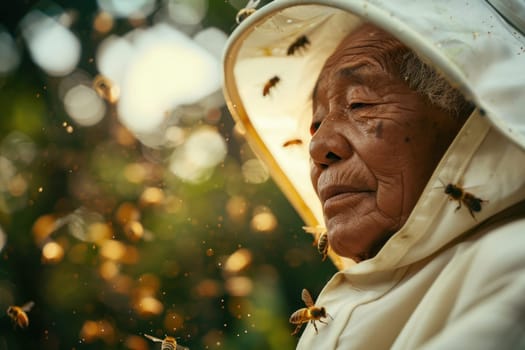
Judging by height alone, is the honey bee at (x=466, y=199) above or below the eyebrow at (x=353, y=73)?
above

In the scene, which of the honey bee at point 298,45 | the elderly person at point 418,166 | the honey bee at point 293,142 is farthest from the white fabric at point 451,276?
the honey bee at point 298,45

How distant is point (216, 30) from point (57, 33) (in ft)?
4.36

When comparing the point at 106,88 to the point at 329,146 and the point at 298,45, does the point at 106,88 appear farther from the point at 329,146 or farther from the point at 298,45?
the point at 329,146

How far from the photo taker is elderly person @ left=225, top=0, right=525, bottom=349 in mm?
1423

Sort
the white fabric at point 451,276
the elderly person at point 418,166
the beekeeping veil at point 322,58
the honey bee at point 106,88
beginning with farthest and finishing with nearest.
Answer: the honey bee at point 106,88, the beekeeping veil at point 322,58, the elderly person at point 418,166, the white fabric at point 451,276

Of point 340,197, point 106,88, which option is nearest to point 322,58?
point 340,197

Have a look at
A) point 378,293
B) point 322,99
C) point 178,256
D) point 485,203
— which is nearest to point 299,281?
point 178,256

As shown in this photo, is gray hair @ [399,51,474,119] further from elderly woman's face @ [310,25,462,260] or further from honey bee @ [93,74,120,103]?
honey bee @ [93,74,120,103]

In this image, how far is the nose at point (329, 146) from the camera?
2.06 metres

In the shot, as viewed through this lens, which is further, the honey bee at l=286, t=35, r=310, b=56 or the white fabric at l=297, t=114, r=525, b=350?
the honey bee at l=286, t=35, r=310, b=56

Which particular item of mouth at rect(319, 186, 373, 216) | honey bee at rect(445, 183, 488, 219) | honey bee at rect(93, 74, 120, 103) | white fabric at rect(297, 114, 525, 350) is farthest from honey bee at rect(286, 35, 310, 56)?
honey bee at rect(93, 74, 120, 103)

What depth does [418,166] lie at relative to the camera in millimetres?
1942

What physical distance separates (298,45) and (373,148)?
838mm

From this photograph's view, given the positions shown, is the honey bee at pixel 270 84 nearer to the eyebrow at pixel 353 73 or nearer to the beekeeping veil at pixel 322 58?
the beekeeping veil at pixel 322 58
